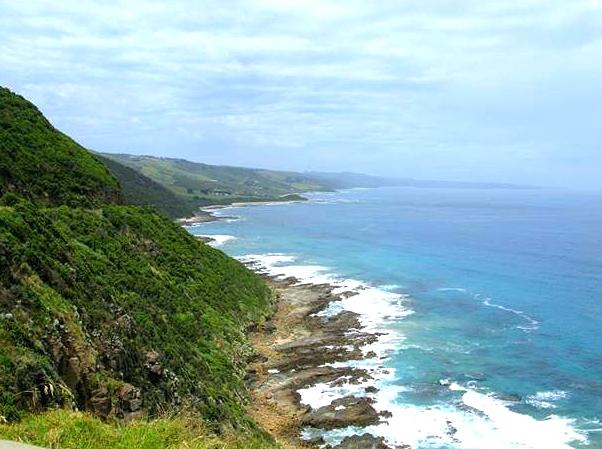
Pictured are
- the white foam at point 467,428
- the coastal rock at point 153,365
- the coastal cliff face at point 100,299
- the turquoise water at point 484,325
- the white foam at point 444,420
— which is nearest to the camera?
the coastal cliff face at point 100,299

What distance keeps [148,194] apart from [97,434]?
16005cm

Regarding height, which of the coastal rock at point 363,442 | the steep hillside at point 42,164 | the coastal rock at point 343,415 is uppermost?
the steep hillside at point 42,164

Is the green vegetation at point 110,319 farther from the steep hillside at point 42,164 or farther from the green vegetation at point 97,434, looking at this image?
the steep hillside at point 42,164

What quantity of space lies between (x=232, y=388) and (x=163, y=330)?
6111 mm

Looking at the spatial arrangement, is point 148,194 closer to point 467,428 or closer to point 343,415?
point 343,415

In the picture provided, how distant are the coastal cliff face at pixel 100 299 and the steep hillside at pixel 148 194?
324 feet

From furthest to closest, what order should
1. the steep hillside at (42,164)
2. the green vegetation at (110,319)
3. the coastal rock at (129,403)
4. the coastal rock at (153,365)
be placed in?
the steep hillside at (42,164)
the coastal rock at (153,365)
the coastal rock at (129,403)
the green vegetation at (110,319)

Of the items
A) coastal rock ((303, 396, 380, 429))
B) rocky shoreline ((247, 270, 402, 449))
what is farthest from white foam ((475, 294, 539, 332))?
coastal rock ((303, 396, 380, 429))

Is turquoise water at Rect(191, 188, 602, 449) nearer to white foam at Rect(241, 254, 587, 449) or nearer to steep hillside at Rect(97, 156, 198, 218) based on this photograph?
white foam at Rect(241, 254, 587, 449)

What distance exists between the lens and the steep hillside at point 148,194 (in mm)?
157050

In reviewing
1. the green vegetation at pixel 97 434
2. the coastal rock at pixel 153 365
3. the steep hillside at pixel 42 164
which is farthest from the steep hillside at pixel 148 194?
the green vegetation at pixel 97 434

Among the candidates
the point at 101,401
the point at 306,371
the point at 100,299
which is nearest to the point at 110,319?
the point at 100,299

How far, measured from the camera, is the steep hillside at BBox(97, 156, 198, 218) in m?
157

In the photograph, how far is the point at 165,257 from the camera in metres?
49.3
